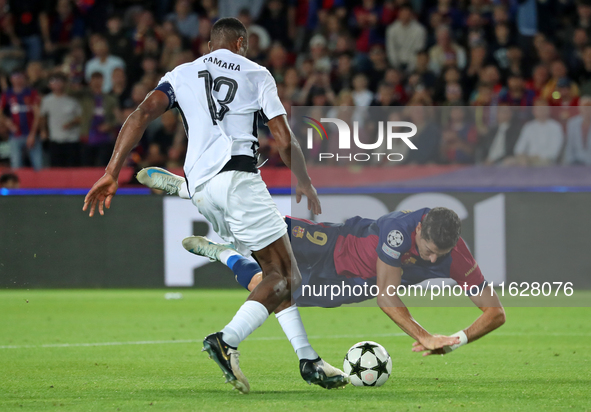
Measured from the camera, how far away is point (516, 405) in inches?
189

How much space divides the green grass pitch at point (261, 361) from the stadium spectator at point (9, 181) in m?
2.39

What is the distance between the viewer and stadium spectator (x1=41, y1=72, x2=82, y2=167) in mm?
13344

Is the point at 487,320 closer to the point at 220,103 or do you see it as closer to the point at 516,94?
the point at 220,103

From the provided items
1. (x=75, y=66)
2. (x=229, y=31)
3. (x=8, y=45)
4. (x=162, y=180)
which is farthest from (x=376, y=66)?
(x=229, y=31)

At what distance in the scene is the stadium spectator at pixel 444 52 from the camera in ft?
46.0

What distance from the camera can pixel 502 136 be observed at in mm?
11266

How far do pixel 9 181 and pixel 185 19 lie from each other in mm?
4575

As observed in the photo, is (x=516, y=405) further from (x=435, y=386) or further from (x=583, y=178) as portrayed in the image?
(x=583, y=178)

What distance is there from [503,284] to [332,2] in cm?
669

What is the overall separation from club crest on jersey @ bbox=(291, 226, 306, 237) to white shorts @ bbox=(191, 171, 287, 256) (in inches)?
74.8

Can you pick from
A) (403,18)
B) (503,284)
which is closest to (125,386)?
(503,284)

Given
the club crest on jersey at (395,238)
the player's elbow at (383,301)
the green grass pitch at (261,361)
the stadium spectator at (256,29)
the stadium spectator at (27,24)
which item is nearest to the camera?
the green grass pitch at (261,361)

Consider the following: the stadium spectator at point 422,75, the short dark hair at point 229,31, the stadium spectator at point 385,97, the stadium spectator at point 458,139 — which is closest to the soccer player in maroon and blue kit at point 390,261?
the short dark hair at point 229,31

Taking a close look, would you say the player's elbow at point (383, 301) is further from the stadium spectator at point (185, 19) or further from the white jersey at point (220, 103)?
the stadium spectator at point (185, 19)
